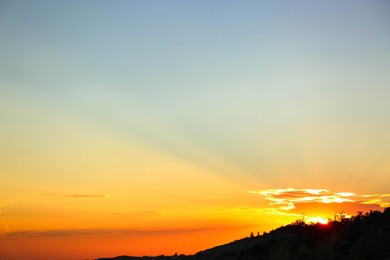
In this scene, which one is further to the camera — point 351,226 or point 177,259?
point 177,259

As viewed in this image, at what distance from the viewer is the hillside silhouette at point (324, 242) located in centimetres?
2164

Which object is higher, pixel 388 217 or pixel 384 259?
pixel 388 217

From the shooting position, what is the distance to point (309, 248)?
24.8 meters

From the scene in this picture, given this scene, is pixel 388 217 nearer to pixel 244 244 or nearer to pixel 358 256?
pixel 358 256

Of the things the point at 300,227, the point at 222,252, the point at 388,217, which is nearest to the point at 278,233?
the point at 300,227

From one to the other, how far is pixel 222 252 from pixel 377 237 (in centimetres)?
1191

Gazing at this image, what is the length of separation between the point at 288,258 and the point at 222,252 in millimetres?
8427

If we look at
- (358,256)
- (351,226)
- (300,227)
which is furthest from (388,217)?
(300,227)

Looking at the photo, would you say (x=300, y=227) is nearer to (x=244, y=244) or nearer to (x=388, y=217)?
(x=244, y=244)

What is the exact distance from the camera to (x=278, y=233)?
31.6 metres

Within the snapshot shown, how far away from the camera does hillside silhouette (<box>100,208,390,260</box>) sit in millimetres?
21641

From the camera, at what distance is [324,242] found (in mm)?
25094

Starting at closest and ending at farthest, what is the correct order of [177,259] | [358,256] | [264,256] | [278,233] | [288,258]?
[358,256] → [288,258] → [264,256] → [177,259] → [278,233]

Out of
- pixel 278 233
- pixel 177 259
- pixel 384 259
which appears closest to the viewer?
pixel 384 259
